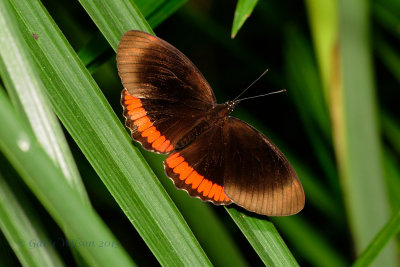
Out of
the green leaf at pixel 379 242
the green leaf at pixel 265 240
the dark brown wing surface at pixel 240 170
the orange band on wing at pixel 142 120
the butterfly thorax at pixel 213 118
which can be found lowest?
the green leaf at pixel 379 242

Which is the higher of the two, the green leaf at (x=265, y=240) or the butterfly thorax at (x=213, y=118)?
the butterfly thorax at (x=213, y=118)

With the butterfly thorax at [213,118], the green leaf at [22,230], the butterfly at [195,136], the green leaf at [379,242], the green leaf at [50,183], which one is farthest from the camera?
the butterfly thorax at [213,118]

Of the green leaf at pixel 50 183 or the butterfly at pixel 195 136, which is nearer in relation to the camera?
the green leaf at pixel 50 183

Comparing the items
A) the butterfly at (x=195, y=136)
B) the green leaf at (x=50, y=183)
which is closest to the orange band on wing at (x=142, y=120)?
the butterfly at (x=195, y=136)

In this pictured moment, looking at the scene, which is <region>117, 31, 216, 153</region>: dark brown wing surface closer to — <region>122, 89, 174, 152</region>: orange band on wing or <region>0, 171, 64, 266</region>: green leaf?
<region>122, 89, 174, 152</region>: orange band on wing

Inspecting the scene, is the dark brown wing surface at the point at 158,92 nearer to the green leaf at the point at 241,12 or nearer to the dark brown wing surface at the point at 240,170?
the dark brown wing surface at the point at 240,170

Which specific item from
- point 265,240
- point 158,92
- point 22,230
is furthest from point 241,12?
point 22,230
